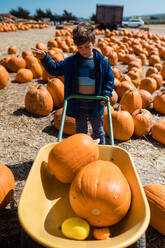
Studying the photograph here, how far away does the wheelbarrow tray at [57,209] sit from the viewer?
4.51ft

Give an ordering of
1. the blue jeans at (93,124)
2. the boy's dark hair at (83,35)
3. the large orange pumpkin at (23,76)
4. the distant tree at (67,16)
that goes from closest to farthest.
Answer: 1. the boy's dark hair at (83,35)
2. the blue jeans at (93,124)
3. the large orange pumpkin at (23,76)
4. the distant tree at (67,16)

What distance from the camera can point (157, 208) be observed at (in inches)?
89.4

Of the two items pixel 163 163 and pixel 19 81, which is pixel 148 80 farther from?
pixel 19 81

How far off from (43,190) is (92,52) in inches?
76.0

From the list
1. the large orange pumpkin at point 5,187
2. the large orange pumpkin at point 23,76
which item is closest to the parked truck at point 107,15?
the large orange pumpkin at point 23,76

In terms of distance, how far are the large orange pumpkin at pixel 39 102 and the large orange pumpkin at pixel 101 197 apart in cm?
318

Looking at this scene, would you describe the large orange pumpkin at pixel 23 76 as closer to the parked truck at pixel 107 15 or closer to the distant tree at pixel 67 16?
the parked truck at pixel 107 15

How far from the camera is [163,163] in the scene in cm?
354

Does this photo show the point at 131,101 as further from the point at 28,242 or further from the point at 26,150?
the point at 28,242

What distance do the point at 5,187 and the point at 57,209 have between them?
29.7 inches

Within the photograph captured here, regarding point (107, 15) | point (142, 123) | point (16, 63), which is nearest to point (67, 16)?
point (107, 15)

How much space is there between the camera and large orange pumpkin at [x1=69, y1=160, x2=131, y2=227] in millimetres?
1601

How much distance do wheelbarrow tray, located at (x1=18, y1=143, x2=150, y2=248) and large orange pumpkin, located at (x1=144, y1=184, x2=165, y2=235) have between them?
1.81 feet

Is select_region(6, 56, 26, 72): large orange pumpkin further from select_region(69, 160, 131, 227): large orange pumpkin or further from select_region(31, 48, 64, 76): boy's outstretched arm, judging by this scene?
select_region(69, 160, 131, 227): large orange pumpkin
